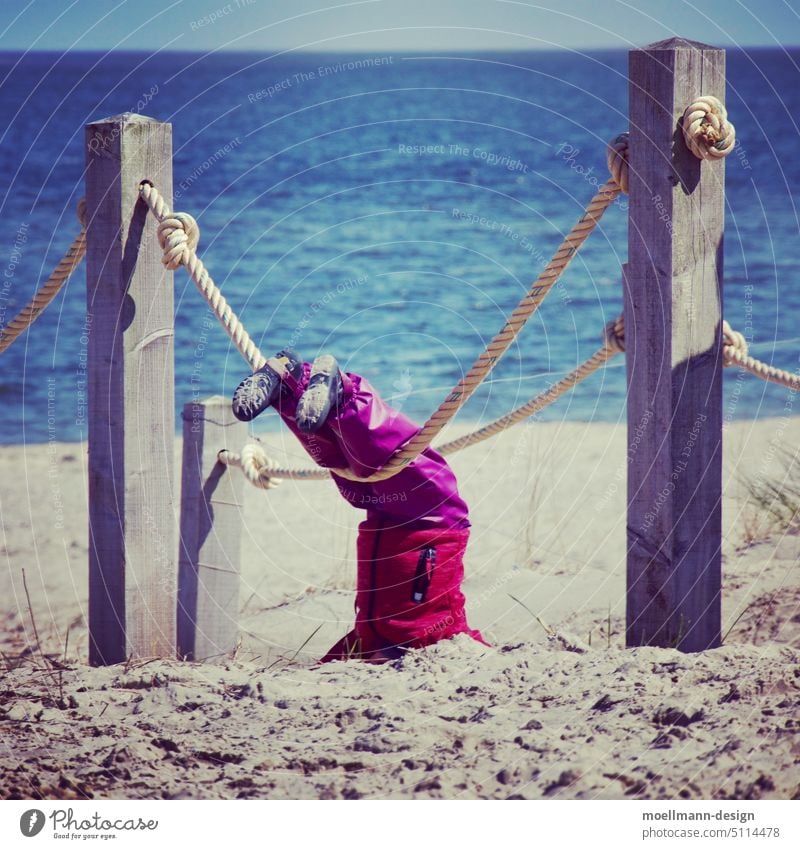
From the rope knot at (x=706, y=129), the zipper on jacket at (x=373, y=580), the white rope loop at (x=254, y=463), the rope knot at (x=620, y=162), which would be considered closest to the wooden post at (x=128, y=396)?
the white rope loop at (x=254, y=463)

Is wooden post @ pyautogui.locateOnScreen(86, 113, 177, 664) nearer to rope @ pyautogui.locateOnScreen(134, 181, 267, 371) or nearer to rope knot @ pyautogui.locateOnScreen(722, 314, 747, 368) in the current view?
rope @ pyautogui.locateOnScreen(134, 181, 267, 371)

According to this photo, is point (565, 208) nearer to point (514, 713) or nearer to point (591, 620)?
point (591, 620)

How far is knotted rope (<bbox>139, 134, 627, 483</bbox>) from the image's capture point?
3.11 m

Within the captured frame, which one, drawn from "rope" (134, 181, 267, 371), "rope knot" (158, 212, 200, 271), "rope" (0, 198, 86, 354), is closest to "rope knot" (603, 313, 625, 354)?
"rope" (134, 181, 267, 371)

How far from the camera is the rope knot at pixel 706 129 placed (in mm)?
2926

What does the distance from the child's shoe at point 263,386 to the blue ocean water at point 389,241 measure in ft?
5.71

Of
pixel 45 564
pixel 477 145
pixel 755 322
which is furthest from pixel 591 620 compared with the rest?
pixel 477 145

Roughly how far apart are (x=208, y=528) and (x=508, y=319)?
139 cm

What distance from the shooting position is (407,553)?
3363 mm

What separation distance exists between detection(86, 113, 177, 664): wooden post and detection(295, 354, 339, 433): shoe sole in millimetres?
677

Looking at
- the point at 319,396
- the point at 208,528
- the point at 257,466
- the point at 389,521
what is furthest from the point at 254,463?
the point at 319,396

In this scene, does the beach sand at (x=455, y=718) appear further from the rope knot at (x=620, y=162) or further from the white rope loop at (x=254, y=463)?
the rope knot at (x=620, y=162)

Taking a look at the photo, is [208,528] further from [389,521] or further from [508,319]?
[508,319]

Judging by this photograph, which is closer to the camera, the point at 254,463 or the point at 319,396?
the point at 319,396
